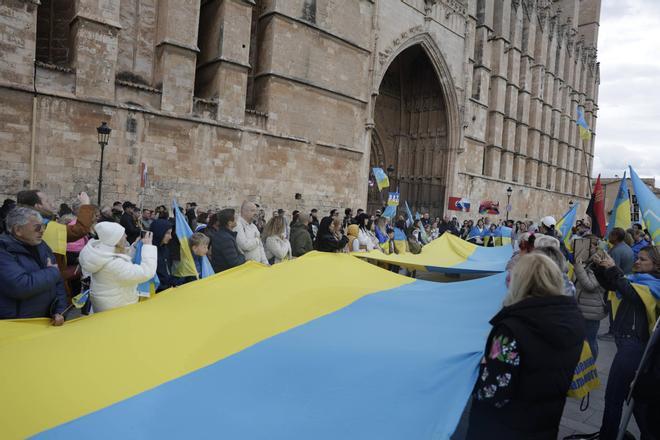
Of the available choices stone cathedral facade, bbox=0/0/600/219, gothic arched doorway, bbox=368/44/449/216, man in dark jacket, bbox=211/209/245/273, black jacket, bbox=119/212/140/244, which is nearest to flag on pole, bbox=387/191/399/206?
stone cathedral facade, bbox=0/0/600/219

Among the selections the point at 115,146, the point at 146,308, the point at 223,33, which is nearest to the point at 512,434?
the point at 146,308

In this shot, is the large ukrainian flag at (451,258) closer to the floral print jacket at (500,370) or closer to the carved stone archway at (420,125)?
the floral print jacket at (500,370)

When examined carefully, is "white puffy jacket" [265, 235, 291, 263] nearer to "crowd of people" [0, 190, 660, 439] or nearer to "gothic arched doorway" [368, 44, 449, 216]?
"crowd of people" [0, 190, 660, 439]

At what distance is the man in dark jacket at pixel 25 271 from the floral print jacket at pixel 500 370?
3039 millimetres

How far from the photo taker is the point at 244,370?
294cm

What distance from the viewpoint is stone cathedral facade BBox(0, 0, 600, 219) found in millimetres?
12852

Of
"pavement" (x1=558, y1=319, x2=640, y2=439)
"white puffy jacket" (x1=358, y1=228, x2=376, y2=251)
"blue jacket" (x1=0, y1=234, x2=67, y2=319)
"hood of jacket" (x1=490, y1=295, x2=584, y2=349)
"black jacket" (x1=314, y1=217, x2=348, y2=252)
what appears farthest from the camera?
"white puffy jacket" (x1=358, y1=228, x2=376, y2=251)

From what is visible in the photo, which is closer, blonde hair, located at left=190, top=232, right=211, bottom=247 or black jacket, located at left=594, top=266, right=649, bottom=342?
black jacket, located at left=594, top=266, right=649, bottom=342

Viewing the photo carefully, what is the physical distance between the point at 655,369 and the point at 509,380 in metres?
1.32

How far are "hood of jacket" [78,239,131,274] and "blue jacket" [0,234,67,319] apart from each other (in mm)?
203

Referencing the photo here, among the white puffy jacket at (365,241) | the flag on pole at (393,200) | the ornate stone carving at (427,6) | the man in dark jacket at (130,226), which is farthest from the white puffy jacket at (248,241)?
the ornate stone carving at (427,6)

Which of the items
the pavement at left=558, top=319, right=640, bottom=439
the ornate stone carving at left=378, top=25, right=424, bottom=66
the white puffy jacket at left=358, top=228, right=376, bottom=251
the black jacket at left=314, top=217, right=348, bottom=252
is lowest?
the pavement at left=558, top=319, right=640, bottom=439

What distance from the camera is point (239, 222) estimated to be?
6.21 meters

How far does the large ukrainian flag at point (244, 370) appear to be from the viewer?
7.98 feet
